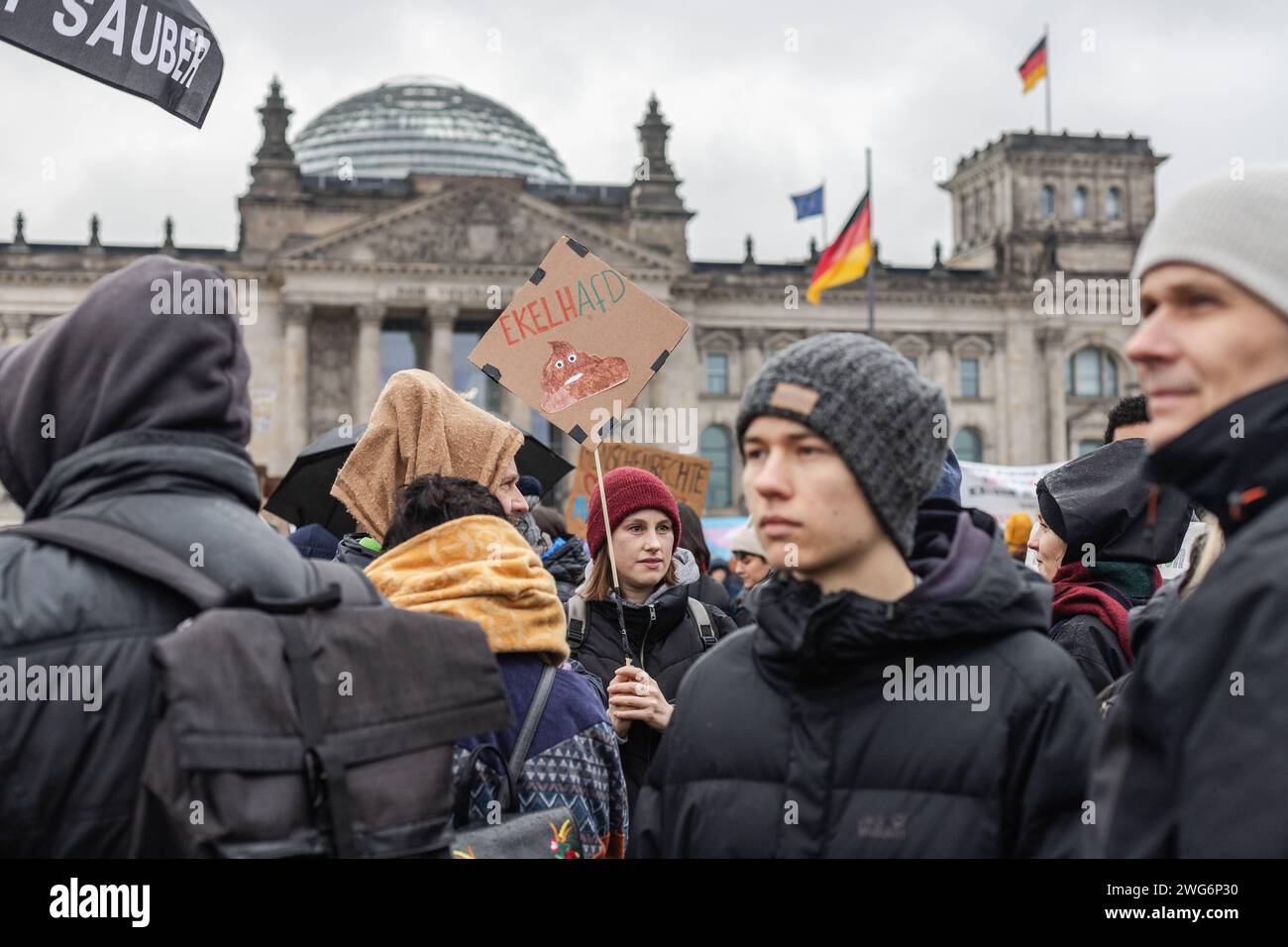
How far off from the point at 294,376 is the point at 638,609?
5177 cm

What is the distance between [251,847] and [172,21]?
10.7ft

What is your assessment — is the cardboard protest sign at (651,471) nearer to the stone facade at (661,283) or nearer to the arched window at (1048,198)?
the stone facade at (661,283)

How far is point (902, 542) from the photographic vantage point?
3066 mm

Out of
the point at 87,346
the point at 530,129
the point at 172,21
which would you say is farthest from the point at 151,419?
the point at 530,129

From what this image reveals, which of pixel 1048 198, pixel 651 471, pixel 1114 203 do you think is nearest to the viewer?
pixel 651 471

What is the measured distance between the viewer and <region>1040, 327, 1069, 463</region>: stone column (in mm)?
61406

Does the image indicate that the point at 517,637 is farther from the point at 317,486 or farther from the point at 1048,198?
the point at 1048,198

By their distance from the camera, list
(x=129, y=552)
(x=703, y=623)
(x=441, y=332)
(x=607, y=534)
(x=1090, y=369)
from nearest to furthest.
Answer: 1. (x=129, y=552)
2. (x=607, y=534)
3. (x=703, y=623)
4. (x=441, y=332)
5. (x=1090, y=369)

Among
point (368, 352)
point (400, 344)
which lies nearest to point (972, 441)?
point (400, 344)

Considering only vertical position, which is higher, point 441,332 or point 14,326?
point 14,326

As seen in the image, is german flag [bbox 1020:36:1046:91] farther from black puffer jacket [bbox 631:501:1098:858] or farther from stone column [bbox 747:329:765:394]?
black puffer jacket [bbox 631:501:1098:858]

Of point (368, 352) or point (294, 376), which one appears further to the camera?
point (368, 352)

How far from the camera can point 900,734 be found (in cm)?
292

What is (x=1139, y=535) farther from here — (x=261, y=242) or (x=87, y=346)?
(x=261, y=242)
